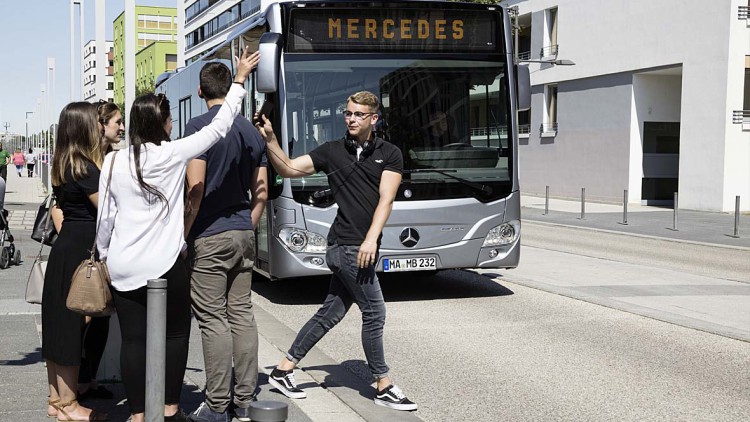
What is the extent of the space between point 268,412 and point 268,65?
18.2ft

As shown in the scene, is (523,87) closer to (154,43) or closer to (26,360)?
(26,360)

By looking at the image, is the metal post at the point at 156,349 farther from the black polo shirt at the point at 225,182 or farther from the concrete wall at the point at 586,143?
the concrete wall at the point at 586,143

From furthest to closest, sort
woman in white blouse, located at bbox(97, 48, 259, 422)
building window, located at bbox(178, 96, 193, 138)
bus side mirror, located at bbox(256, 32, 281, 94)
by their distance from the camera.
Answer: building window, located at bbox(178, 96, 193, 138) → bus side mirror, located at bbox(256, 32, 281, 94) → woman in white blouse, located at bbox(97, 48, 259, 422)

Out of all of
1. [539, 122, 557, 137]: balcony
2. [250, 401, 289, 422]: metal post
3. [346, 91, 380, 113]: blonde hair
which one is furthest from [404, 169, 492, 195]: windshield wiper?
[539, 122, 557, 137]: balcony

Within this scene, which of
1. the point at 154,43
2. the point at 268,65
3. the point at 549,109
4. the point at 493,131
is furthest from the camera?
the point at 154,43

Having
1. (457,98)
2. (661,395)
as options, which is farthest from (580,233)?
(661,395)

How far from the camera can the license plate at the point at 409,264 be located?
31.4ft

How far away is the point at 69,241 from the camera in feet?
16.2

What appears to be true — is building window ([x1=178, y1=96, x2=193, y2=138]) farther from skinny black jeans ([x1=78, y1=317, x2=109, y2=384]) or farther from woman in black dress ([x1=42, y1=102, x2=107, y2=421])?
woman in black dress ([x1=42, y1=102, x2=107, y2=421])

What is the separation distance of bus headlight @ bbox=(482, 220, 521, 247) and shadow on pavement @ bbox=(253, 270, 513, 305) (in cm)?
95

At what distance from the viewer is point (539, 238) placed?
19.3 meters

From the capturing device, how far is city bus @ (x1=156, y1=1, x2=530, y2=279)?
944 centimetres

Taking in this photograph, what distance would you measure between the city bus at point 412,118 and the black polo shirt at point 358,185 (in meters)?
3.85

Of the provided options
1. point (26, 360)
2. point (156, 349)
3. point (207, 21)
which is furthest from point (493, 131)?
point (207, 21)
